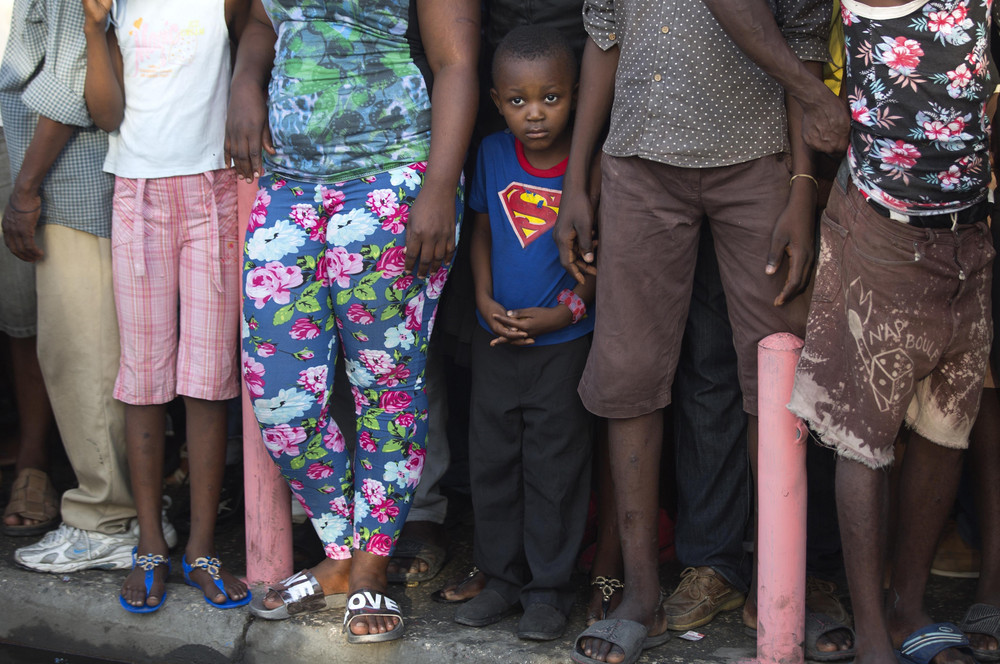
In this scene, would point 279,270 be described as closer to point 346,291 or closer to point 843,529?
point 346,291

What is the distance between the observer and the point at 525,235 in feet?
10.1

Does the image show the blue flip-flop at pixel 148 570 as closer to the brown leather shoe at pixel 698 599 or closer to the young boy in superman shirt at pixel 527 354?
the young boy in superman shirt at pixel 527 354

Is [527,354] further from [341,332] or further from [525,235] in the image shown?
[341,332]

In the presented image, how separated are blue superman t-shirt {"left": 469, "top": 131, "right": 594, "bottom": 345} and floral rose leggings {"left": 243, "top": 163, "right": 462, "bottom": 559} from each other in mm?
165

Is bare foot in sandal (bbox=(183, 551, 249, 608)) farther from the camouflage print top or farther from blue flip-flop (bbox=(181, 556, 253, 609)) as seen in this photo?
the camouflage print top

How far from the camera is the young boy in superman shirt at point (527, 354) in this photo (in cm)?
301

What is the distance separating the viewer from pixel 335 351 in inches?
118

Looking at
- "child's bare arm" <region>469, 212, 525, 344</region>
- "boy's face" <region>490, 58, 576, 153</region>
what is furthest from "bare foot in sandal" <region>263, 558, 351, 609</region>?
"boy's face" <region>490, 58, 576, 153</region>

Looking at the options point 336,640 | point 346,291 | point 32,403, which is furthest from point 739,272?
point 32,403

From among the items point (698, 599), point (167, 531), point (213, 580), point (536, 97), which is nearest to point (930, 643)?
point (698, 599)

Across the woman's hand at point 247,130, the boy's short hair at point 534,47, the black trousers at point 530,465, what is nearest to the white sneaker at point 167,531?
the black trousers at point 530,465

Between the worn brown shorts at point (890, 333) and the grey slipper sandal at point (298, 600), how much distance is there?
1.47m

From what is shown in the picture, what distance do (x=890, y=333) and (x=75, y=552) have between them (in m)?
2.59

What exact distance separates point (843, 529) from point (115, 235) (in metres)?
2.26
